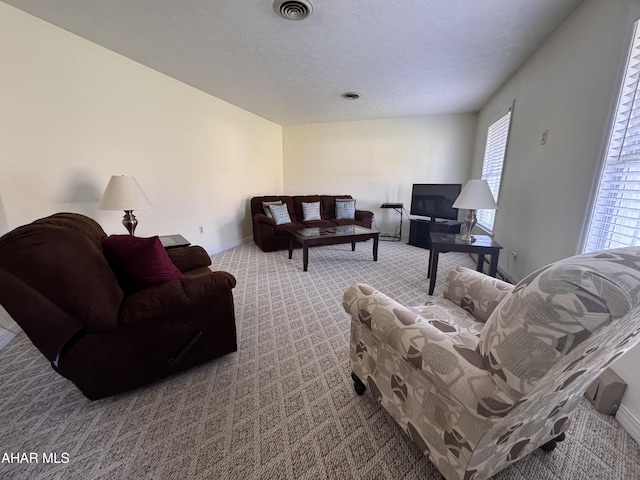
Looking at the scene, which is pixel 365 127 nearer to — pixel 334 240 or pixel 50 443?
pixel 334 240

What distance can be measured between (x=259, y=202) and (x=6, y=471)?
12.7 feet

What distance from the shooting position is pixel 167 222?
10.6ft

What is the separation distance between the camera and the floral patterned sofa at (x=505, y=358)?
1.66 feet

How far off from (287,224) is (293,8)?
9.50 feet

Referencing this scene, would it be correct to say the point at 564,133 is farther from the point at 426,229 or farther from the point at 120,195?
the point at 120,195

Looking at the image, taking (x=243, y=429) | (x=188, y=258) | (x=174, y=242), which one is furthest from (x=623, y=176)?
(x=174, y=242)

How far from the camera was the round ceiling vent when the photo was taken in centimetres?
175

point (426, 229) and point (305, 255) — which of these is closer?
point (305, 255)

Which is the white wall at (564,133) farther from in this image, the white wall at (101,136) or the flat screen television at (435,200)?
the white wall at (101,136)

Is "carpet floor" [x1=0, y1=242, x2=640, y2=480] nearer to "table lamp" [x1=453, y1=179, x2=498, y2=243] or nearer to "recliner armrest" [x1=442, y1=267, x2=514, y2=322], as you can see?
"recliner armrest" [x1=442, y1=267, x2=514, y2=322]

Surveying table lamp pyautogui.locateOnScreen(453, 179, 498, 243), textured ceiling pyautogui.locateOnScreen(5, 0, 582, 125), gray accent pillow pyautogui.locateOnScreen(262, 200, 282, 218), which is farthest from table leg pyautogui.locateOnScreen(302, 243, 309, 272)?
textured ceiling pyautogui.locateOnScreen(5, 0, 582, 125)

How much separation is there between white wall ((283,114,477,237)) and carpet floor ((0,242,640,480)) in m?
4.02

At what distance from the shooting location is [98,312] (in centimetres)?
114

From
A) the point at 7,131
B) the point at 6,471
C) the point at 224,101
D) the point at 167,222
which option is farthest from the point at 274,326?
the point at 224,101
